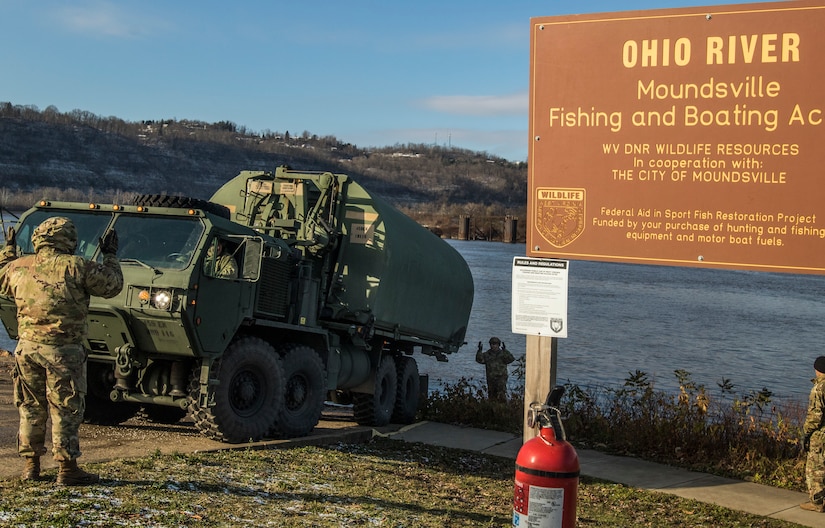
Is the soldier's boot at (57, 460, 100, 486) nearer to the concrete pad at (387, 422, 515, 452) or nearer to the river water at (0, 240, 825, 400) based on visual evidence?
the concrete pad at (387, 422, 515, 452)

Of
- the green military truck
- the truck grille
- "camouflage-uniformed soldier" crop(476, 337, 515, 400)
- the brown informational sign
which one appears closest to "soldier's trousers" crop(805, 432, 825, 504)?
the brown informational sign

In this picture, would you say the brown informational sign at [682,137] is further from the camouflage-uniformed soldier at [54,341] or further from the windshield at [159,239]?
the camouflage-uniformed soldier at [54,341]

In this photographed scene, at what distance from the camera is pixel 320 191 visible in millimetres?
13008

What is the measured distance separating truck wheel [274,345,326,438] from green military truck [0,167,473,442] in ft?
0.06

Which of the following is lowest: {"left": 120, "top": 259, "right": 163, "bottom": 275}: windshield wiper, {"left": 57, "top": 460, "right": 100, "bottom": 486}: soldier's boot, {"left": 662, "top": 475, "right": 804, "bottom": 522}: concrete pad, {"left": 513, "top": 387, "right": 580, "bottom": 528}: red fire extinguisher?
{"left": 662, "top": 475, "right": 804, "bottom": 522}: concrete pad

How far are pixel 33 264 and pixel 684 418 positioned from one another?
8332 millimetres

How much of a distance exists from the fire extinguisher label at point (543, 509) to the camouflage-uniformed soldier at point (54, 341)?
11.2 feet

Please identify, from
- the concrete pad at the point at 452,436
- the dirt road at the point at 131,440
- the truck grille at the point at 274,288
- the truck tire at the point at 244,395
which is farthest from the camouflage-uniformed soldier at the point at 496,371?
the truck tire at the point at 244,395

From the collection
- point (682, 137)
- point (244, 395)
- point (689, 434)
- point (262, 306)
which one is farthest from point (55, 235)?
point (689, 434)

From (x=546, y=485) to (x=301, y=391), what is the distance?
576cm

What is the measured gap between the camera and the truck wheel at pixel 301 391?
11.3m

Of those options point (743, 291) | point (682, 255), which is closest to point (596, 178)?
point (682, 255)

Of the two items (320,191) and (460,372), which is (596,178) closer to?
(320,191)

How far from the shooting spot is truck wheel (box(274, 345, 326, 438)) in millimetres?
11289
